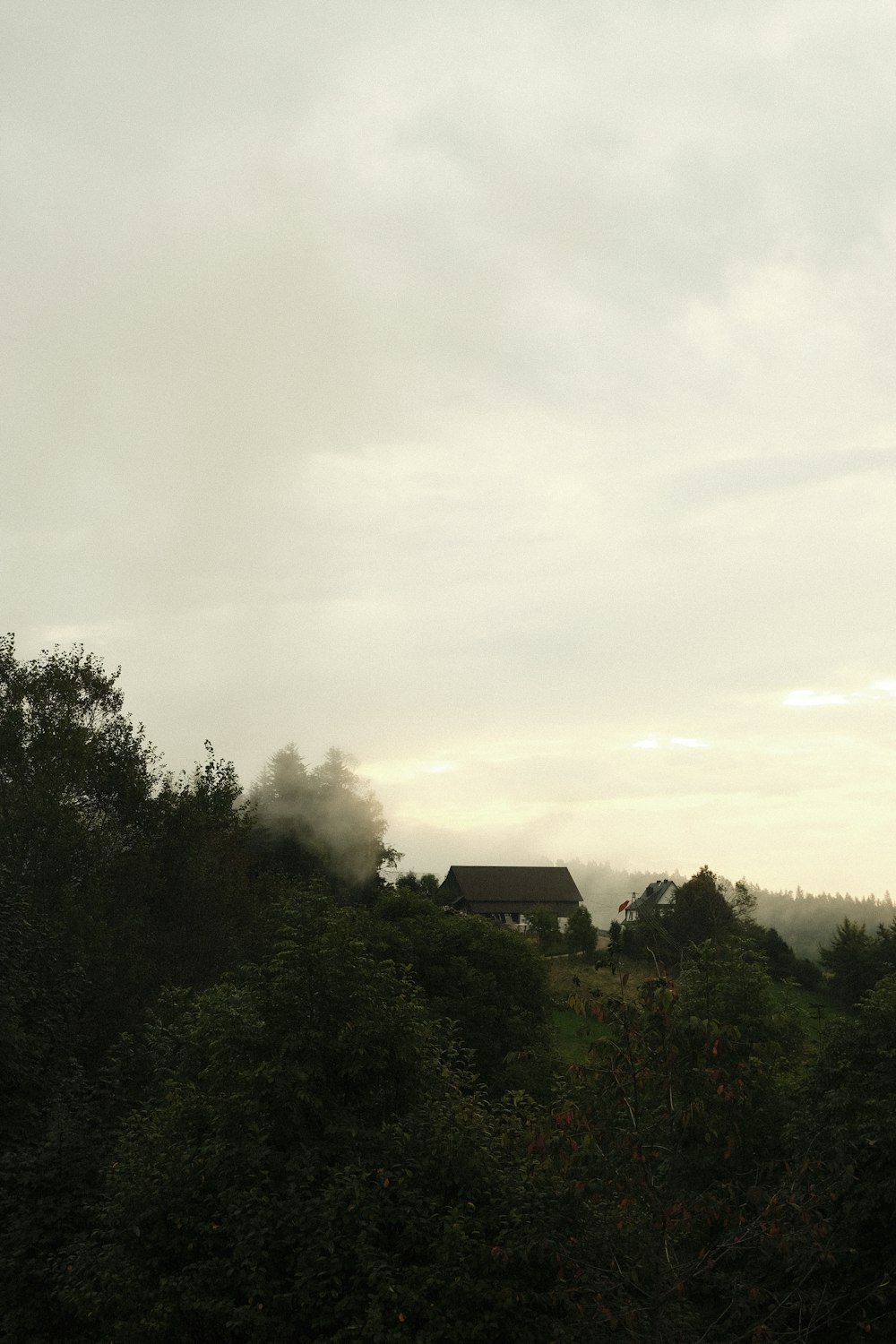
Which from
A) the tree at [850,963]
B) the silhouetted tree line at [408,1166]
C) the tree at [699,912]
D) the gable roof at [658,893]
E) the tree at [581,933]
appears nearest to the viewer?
the silhouetted tree line at [408,1166]

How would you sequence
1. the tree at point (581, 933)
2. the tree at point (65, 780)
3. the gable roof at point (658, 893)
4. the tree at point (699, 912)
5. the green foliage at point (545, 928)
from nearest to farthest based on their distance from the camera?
1. the tree at point (65, 780)
2. the tree at point (699, 912)
3. the tree at point (581, 933)
4. the green foliage at point (545, 928)
5. the gable roof at point (658, 893)

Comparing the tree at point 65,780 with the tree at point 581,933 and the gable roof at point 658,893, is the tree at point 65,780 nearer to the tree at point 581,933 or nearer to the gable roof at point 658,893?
the tree at point 581,933

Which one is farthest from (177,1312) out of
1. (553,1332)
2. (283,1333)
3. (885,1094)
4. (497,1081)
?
(497,1081)

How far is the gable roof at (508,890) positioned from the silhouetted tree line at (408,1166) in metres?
82.9

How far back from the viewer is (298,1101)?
18.0 meters

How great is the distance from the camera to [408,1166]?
16312 mm

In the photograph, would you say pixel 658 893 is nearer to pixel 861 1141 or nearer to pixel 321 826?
pixel 321 826

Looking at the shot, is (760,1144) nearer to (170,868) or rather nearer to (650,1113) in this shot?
(650,1113)

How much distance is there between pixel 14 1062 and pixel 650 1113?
1917 cm

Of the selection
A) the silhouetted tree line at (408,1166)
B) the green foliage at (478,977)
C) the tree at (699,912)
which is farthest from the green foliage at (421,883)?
the silhouetted tree line at (408,1166)

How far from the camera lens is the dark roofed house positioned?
115163mm

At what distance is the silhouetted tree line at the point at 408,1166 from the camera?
1163cm

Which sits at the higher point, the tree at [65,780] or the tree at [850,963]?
the tree at [65,780]

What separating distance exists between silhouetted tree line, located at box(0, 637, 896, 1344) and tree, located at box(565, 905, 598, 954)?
172 ft
